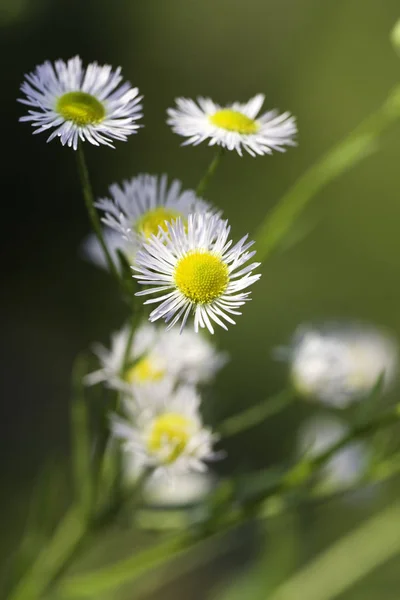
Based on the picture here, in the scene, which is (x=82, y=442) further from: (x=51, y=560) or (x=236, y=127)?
(x=236, y=127)

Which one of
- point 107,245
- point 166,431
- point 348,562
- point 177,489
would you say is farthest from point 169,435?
point 348,562

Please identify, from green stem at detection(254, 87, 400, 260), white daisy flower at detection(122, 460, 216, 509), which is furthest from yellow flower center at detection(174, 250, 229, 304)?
white daisy flower at detection(122, 460, 216, 509)

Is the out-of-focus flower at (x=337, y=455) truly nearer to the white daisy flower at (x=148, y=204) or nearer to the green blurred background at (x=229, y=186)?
the white daisy flower at (x=148, y=204)

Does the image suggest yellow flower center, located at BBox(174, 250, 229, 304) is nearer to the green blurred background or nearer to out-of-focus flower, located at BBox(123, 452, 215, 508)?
out-of-focus flower, located at BBox(123, 452, 215, 508)

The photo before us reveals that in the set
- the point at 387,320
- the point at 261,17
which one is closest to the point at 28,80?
the point at 387,320

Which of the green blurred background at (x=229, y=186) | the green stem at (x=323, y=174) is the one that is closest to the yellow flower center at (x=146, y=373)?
the green stem at (x=323, y=174)

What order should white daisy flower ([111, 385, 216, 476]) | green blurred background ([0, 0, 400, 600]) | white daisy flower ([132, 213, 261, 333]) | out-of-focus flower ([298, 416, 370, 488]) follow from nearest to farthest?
white daisy flower ([132, 213, 261, 333]) < white daisy flower ([111, 385, 216, 476]) < out-of-focus flower ([298, 416, 370, 488]) < green blurred background ([0, 0, 400, 600])
